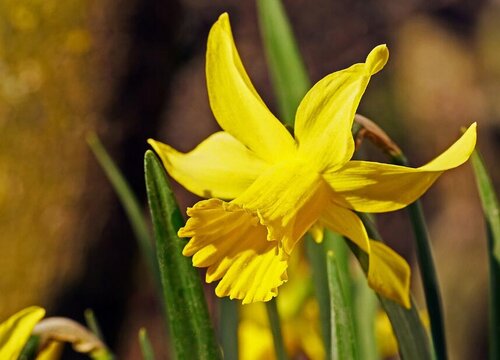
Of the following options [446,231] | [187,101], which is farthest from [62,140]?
[187,101]

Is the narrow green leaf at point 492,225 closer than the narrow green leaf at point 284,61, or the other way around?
the narrow green leaf at point 492,225

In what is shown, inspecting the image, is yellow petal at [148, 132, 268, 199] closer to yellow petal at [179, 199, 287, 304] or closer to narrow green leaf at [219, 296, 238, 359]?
yellow petal at [179, 199, 287, 304]

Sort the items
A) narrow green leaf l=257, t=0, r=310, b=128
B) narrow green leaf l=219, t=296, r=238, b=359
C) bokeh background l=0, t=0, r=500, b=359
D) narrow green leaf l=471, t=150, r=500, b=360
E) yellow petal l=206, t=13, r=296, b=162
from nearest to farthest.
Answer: yellow petal l=206, t=13, r=296, b=162 < narrow green leaf l=471, t=150, r=500, b=360 < narrow green leaf l=219, t=296, r=238, b=359 < narrow green leaf l=257, t=0, r=310, b=128 < bokeh background l=0, t=0, r=500, b=359

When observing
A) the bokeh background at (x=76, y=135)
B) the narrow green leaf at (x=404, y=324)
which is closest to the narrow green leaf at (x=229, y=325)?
the narrow green leaf at (x=404, y=324)

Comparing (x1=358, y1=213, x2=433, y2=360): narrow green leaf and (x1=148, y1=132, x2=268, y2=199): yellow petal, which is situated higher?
(x1=148, y1=132, x2=268, y2=199): yellow petal

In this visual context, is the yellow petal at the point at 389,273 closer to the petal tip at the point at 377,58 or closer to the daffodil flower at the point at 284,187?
the daffodil flower at the point at 284,187

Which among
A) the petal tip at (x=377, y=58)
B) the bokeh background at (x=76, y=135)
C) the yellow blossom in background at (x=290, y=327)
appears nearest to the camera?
the petal tip at (x=377, y=58)

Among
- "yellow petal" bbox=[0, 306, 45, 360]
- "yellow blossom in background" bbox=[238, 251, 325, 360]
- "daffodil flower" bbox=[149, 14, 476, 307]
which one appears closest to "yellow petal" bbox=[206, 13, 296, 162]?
"daffodil flower" bbox=[149, 14, 476, 307]

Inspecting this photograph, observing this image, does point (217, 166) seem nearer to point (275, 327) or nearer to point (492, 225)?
point (275, 327)
